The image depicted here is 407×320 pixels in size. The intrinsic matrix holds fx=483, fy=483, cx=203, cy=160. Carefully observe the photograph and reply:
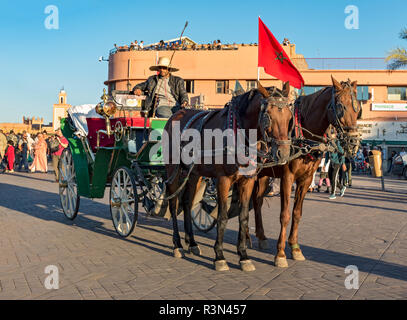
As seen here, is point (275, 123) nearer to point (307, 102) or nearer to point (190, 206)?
point (307, 102)

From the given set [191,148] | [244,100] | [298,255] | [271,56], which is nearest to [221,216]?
[191,148]

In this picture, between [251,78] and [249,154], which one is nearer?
[249,154]

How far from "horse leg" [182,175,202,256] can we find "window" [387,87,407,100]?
36.3m

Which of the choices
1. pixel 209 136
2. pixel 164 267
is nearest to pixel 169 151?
pixel 209 136

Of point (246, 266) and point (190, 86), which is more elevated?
point (190, 86)

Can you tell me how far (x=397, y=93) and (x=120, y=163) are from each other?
35881 millimetres

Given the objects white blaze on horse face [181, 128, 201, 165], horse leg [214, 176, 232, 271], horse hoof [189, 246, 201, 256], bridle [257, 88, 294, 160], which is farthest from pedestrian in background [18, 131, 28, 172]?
bridle [257, 88, 294, 160]

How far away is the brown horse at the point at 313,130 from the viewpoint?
5.92 m

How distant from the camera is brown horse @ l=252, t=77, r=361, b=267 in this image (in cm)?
592

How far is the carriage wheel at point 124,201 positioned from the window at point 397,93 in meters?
35.9

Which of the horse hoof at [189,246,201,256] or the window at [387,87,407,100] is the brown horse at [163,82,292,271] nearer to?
the horse hoof at [189,246,201,256]

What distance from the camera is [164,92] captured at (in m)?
8.06
